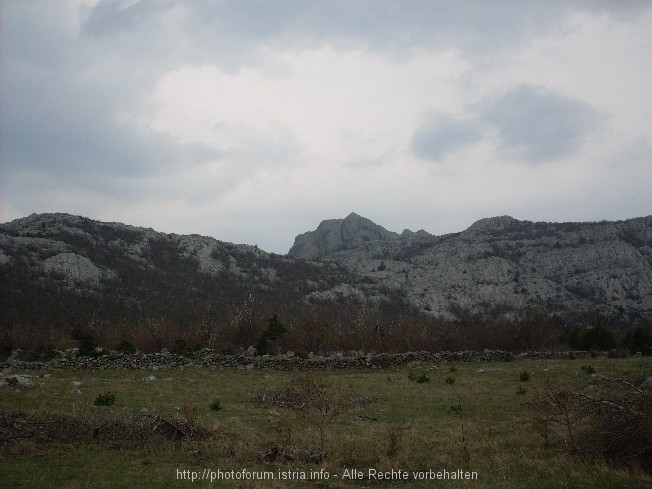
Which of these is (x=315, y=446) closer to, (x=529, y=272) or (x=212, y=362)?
(x=212, y=362)

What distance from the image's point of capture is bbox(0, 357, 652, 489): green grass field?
10.2m

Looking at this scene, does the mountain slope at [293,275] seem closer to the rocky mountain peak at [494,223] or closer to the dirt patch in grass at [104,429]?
the rocky mountain peak at [494,223]

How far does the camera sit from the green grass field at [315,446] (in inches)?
402

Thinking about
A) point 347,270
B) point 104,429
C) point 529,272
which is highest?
point 347,270

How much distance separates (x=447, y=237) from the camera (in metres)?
160

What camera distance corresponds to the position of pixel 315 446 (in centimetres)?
1321

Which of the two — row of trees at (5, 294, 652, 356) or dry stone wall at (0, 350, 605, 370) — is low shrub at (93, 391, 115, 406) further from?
row of trees at (5, 294, 652, 356)

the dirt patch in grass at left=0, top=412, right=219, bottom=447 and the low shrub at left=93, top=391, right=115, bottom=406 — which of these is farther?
the low shrub at left=93, top=391, right=115, bottom=406

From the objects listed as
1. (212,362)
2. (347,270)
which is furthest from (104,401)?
(347,270)

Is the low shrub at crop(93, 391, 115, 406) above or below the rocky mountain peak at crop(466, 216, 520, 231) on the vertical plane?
below

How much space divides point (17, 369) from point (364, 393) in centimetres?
2248

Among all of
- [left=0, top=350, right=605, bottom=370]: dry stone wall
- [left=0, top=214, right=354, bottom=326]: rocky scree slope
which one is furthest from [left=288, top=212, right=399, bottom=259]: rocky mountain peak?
[left=0, top=350, right=605, bottom=370]: dry stone wall

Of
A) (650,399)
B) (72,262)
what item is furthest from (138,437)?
(72,262)

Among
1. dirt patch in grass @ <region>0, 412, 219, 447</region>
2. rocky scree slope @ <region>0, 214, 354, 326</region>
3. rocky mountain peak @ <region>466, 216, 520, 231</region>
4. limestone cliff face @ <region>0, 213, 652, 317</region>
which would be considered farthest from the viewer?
rocky mountain peak @ <region>466, 216, 520, 231</region>
